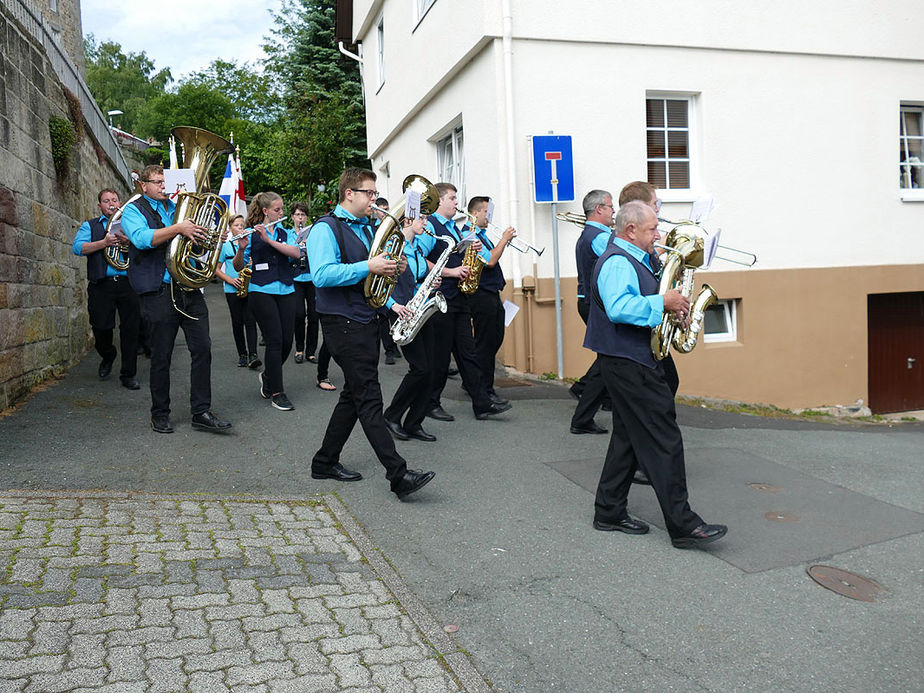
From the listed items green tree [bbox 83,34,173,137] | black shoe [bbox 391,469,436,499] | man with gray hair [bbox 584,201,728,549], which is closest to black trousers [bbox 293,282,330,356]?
black shoe [bbox 391,469,436,499]

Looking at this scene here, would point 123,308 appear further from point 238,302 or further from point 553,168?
point 553,168

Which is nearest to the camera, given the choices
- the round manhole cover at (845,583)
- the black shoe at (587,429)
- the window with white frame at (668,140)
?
the round manhole cover at (845,583)

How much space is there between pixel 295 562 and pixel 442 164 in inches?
396

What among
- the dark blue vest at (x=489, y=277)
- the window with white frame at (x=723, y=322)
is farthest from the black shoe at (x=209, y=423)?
the window with white frame at (x=723, y=322)

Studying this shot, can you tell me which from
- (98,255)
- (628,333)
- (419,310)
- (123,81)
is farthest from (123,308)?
(123,81)

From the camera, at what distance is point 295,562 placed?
4.17 metres

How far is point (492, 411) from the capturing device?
7652 millimetres

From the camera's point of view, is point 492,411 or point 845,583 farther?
point 492,411

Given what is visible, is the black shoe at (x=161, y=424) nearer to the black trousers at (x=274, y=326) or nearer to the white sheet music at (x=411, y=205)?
the black trousers at (x=274, y=326)

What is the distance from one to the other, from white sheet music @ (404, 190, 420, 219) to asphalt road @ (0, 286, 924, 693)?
184 cm

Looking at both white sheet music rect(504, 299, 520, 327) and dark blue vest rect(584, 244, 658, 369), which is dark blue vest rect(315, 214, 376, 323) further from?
white sheet music rect(504, 299, 520, 327)

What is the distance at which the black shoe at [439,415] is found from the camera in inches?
298

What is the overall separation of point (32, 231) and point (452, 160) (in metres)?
6.47

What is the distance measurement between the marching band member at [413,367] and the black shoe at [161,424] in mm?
1824
